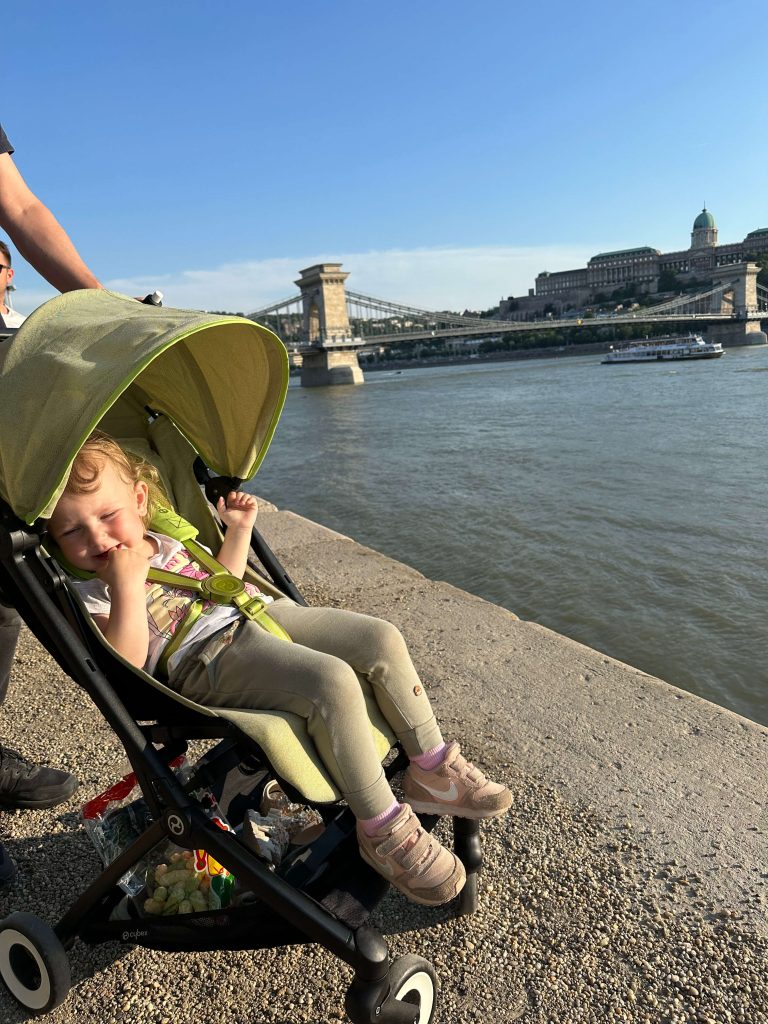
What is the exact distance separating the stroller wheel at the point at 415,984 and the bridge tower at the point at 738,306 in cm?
6246

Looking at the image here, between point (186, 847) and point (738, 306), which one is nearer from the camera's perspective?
point (186, 847)

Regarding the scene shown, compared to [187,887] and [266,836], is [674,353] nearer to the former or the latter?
[266,836]

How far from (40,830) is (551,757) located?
1.42 metres

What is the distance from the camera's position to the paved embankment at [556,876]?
142 cm

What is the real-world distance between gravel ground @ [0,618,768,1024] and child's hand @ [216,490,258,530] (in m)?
0.91

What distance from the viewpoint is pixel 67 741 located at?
2.40 m

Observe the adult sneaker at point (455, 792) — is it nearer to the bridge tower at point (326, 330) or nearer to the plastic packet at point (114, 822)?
the plastic packet at point (114, 822)

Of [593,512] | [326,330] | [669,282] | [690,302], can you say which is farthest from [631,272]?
[593,512]

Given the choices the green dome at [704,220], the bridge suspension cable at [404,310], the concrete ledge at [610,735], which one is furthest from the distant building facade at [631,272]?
the concrete ledge at [610,735]

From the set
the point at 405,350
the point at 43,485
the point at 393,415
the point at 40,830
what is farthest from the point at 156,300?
the point at 405,350

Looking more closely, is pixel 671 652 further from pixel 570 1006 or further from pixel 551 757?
pixel 570 1006

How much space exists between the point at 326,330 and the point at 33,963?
54393mm

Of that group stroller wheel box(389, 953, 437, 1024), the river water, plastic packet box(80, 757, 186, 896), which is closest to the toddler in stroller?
stroller wheel box(389, 953, 437, 1024)

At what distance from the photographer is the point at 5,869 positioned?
1.78 m
